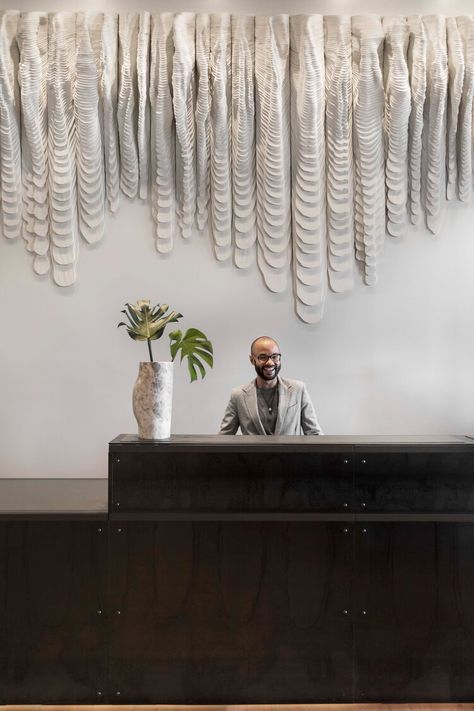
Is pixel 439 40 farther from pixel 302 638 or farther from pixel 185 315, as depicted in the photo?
pixel 302 638

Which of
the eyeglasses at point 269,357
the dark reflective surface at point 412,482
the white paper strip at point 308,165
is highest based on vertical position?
the white paper strip at point 308,165

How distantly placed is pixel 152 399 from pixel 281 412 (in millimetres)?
1127

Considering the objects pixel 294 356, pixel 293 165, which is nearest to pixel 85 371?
pixel 294 356

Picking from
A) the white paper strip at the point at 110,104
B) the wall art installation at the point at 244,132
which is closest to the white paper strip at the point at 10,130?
the wall art installation at the point at 244,132

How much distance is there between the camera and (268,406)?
4.30 meters

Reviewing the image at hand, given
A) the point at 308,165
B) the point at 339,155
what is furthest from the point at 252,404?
the point at 339,155

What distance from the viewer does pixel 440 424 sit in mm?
5070

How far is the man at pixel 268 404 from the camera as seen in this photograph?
4.16 meters

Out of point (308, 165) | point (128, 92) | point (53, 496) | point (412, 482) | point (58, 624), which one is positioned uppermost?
point (128, 92)

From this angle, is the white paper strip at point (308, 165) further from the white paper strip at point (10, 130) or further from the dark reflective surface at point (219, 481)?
the dark reflective surface at point (219, 481)

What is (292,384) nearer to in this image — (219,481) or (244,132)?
(219,481)

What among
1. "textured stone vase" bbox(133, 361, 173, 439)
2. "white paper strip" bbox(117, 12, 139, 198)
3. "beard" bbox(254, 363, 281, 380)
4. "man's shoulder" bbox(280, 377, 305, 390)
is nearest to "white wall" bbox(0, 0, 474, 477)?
"white paper strip" bbox(117, 12, 139, 198)

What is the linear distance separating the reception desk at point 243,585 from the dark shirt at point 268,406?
1094mm

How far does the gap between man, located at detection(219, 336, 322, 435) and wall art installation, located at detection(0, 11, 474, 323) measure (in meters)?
0.86
